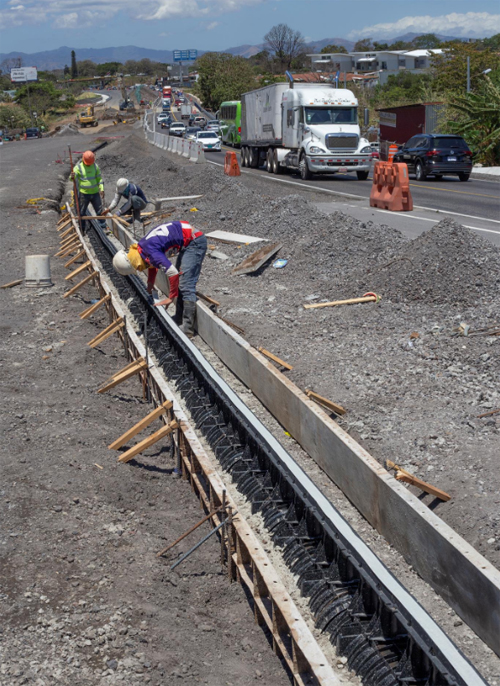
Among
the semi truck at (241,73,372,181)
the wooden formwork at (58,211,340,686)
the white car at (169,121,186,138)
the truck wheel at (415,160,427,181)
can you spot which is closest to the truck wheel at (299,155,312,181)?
the semi truck at (241,73,372,181)

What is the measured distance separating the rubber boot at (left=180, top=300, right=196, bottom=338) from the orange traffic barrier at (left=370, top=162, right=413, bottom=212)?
35.5 feet

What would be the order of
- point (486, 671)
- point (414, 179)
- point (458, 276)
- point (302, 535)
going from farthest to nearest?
1. point (414, 179)
2. point (458, 276)
3. point (302, 535)
4. point (486, 671)

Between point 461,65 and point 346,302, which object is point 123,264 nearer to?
point 346,302

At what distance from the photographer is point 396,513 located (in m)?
5.26

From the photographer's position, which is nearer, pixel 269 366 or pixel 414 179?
pixel 269 366

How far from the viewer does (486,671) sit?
4.25m

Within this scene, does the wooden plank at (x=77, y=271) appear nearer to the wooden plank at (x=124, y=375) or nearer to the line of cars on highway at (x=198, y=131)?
the wooden plank at (x=124, y=375)

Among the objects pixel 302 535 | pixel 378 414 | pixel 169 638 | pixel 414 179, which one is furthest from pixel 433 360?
pixel 414 179

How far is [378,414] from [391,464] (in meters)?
1.28

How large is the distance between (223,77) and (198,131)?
4981 centimetres

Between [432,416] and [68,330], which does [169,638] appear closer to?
[432,416]

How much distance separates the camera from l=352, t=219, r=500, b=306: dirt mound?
1012 cm

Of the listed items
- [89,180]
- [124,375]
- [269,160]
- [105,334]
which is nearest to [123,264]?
[124,375]

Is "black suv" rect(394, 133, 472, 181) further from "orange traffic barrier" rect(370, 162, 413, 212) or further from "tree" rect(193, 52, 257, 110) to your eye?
"tree" rect(193, 52, 257, 110)
